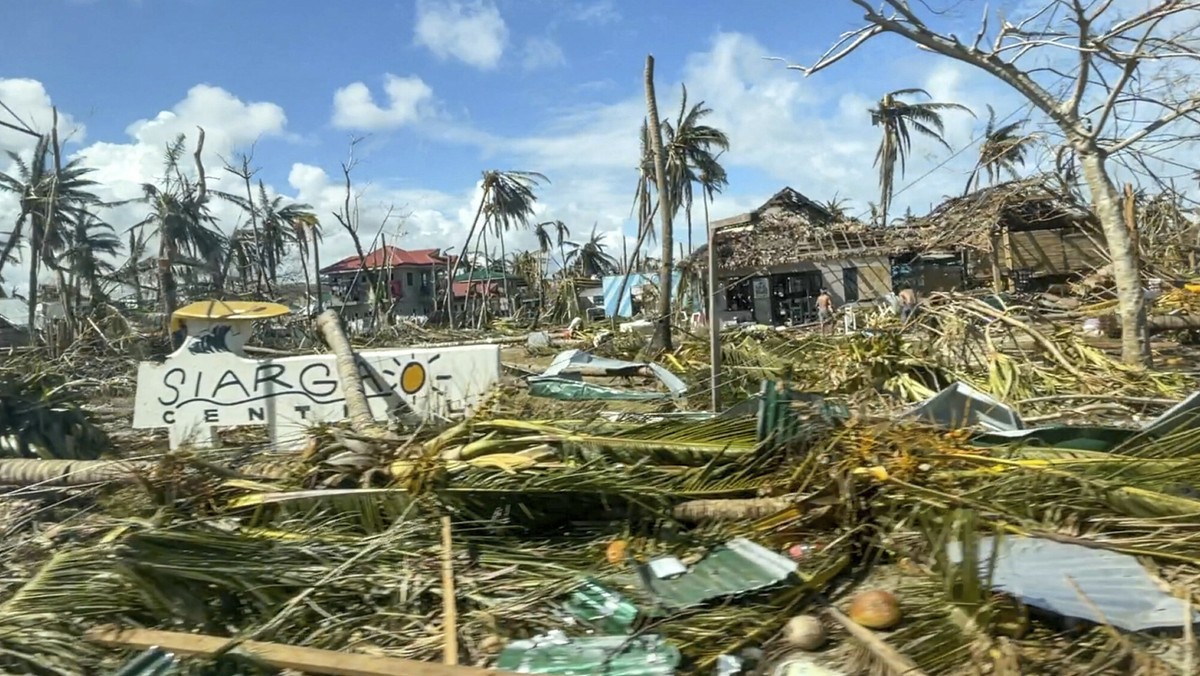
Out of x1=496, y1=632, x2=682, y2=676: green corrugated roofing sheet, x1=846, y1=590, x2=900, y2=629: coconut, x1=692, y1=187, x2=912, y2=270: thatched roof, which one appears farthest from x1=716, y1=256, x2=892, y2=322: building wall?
x1=496, y1=632, x2=682, y2=676: green corrugated roofing sheet

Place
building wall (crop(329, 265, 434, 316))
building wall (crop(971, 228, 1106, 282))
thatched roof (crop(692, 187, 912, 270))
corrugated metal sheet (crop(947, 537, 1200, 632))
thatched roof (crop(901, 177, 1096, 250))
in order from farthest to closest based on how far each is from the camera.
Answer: building wall (crop(329, 265, 434, 316)) < thatched roof (crop(692, 187, 912, 270)) < building wall (crop(971, 228, 1106, 282)) < thatched roof (crop(901, 177, 1096, 250)) < corrugated metal sheet (crop(947, 537, 1200, 632))

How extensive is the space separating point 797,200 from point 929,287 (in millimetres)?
4084

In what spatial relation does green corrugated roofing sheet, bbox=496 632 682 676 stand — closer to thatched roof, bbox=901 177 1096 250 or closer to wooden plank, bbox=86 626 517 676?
wooden plank, bbox=86 626 517 676

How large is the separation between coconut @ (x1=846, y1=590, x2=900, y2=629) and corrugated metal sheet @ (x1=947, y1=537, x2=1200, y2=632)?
330mm

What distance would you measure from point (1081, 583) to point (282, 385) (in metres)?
5.87

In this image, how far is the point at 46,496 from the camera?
16.9 feet

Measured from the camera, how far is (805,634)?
3.43 meters

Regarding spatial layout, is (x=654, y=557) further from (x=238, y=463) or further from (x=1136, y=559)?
(x=238, y=463)

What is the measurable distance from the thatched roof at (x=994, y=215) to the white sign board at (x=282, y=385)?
32.2ft

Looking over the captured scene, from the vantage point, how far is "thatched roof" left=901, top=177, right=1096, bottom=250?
14234mm

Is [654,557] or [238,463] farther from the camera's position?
[238,463]

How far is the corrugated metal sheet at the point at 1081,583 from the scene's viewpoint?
313 cm

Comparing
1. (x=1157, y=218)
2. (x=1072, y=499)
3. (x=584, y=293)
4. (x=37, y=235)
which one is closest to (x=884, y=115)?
(x=584, y=293)

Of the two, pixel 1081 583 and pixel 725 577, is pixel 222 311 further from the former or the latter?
pixel 1081 583
